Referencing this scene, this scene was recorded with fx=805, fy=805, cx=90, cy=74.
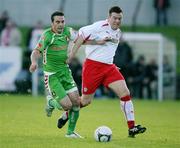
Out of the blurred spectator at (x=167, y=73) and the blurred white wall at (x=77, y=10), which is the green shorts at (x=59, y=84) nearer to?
the blurred spectator at (x=167, y=73)

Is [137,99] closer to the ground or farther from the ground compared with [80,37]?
closer to the ground

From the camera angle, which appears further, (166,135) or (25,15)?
(25,15)

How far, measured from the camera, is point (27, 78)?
95.1ft

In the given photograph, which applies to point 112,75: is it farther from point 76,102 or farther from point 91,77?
point 76,102

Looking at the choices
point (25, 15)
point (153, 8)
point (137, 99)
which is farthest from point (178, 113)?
point (25, 15)

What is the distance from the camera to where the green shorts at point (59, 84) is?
48.6 feet

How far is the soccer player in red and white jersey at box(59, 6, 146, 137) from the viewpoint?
49.1 feet

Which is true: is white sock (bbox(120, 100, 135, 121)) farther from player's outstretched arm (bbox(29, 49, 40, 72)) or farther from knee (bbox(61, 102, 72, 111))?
player's outstretched arm (bbox(29, 49, 40, 72))

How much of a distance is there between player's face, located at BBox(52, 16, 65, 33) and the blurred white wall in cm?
1661

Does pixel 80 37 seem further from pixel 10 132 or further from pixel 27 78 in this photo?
pixel 27 78

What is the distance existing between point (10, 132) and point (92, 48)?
7.59 feet

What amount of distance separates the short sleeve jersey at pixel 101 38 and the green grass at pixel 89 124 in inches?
→ 59.8

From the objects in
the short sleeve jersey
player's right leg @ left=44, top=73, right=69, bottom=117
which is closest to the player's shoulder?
the short sleeve jersey

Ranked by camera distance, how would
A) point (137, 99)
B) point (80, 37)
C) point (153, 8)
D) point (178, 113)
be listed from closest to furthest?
point (80, 37), point (178, 113), point (137, 99), point (153, 8)
